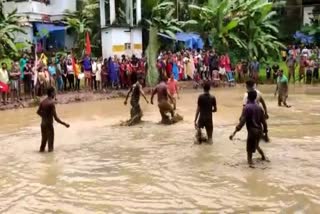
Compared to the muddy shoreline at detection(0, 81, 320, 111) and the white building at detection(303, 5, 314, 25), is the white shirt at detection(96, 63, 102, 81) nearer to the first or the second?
the muddy shoreline at detection(0, 81, 320, 111)

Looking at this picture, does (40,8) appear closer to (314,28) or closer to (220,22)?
(220,22)

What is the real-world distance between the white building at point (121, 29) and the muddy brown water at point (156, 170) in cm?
1047

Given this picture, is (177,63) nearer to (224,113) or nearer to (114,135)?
(224,113)

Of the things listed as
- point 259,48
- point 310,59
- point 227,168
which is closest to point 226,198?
point 227,168

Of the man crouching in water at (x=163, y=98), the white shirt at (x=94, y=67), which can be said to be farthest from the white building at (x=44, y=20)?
the man crouching in water at (x=163, y=98)

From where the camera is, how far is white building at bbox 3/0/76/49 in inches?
1207

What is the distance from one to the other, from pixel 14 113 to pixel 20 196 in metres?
10.1

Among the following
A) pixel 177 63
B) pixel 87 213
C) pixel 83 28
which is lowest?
pixel 87 213

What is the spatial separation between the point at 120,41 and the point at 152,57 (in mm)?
1718

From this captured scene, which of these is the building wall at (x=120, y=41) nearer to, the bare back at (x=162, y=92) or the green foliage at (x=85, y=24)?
the green foliage at (x=85, y=24)

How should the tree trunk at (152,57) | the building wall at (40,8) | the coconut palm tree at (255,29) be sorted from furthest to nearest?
the building wall at (40,8), the coconut palm tree at (255,29), the tree trunk at (152,57)

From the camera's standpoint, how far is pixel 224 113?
17.5 meters

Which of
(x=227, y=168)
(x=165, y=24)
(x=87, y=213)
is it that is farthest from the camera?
(x=165, y=24)

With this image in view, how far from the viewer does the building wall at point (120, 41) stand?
26.6m
